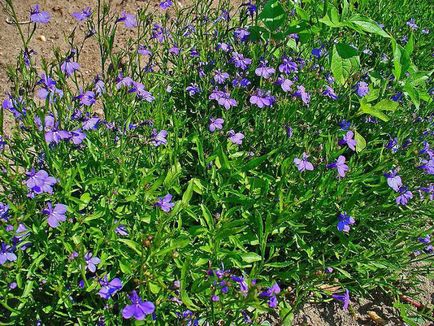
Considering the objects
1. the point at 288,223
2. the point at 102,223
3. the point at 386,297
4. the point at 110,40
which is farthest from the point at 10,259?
the point at 386,297

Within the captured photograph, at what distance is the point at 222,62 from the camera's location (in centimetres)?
303

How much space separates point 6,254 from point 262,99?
1.45m

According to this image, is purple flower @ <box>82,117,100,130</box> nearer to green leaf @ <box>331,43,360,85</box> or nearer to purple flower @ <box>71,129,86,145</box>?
purple flower @ <box>71,129,86,145</box>

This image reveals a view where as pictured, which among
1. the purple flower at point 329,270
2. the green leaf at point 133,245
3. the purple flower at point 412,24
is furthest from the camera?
the purple flower at point 412,24

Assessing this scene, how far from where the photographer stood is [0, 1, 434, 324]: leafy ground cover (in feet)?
7.00

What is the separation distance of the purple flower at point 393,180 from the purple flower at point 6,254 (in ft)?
5.65

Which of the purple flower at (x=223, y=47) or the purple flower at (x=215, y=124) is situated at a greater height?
the purple flower at (x=223, y=47)

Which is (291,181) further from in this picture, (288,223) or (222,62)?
(222,62)

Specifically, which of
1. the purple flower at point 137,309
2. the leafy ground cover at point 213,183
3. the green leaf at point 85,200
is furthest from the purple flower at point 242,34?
the purple flower at point 137,309

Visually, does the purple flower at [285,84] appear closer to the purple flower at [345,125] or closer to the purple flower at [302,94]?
the purple flower at [302,94]

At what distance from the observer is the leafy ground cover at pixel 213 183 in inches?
84.0

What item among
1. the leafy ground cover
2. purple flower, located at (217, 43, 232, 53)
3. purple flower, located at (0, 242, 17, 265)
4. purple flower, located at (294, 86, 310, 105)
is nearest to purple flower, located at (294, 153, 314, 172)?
the leafy ground cover

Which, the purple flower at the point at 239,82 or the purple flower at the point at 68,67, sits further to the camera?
the purple flower at the point at 239,82

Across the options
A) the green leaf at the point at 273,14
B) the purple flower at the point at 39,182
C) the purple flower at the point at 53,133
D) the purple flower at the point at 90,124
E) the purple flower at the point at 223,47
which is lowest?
the purple flower at the point at 39,182
